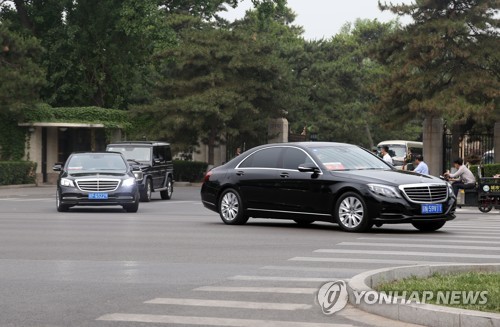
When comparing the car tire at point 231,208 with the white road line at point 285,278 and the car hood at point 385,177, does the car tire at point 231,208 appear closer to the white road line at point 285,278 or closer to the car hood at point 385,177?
the car hood at point 385,177

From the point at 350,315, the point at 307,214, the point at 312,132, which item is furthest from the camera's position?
the point at 312,132

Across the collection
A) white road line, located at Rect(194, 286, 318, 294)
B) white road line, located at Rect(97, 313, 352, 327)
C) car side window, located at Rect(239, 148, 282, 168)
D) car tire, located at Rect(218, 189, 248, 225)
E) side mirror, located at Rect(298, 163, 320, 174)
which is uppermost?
car side window, located at Rect(239, 148, 282, 168)

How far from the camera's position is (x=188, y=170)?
48375 mm

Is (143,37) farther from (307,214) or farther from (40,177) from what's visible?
(307,214)

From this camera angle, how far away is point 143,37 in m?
53.9

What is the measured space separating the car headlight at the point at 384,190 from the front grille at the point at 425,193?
0.51 ft

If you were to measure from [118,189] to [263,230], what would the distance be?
6.82m

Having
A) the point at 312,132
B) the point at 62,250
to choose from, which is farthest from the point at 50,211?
the point at 312,132

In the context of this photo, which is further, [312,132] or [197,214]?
[312,132]

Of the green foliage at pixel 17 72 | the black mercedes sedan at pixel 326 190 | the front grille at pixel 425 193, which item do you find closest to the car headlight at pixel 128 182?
the black mercedes sedan at pixel 326 190

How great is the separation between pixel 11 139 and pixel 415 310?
141 feet

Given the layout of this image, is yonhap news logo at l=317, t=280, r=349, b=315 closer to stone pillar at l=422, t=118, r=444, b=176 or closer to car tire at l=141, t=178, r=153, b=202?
car tire at l=141, t=178, r=153, b=202

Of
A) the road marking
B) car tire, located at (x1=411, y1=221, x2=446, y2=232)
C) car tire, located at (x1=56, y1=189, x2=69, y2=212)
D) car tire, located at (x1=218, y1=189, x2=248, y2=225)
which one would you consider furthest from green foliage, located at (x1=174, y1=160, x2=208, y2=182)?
the road marking

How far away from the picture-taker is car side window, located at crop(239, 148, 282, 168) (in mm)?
19078
